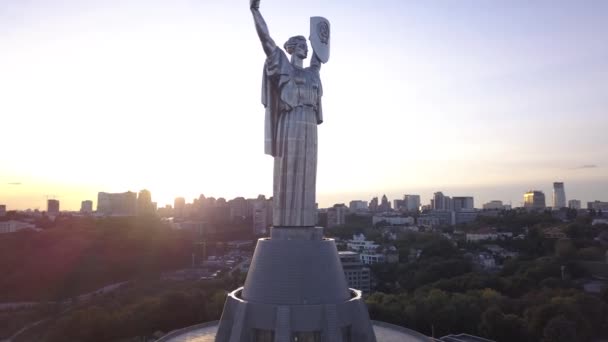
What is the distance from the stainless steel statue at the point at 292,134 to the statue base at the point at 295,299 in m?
0.78

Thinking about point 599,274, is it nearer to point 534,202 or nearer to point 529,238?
point 529,238

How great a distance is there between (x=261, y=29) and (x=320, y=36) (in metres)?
2.28

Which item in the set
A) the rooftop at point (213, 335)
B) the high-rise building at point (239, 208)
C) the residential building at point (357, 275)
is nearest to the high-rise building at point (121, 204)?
the high-rise building at point (239, 208)

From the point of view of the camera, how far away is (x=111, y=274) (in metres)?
54.1

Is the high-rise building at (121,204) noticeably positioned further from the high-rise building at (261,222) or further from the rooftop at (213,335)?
the rooftop at (213,335)

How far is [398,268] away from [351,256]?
570 cm

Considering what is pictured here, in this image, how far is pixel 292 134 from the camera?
55.7ft

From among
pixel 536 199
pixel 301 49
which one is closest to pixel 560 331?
pixel 301 49

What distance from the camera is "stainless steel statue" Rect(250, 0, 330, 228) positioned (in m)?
16.9

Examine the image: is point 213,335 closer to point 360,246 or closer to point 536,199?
point 360,246

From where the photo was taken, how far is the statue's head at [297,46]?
1752 cm

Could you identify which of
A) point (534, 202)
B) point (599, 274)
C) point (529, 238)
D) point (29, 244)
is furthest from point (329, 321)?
point (534, 202)

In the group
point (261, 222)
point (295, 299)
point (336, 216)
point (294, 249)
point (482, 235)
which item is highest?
point (336, 216)

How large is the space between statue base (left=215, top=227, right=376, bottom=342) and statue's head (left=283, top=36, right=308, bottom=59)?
19.9ft
